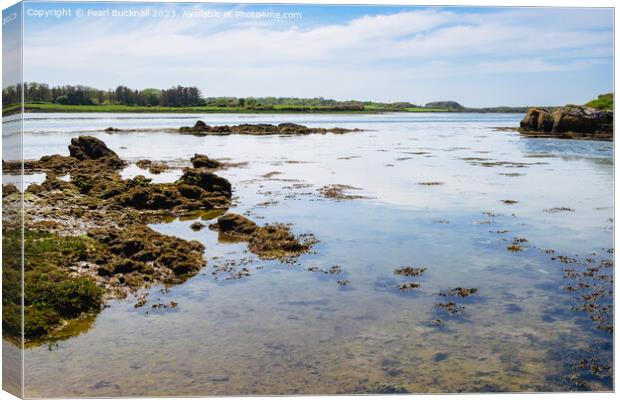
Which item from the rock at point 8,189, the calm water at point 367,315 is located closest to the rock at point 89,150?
the calm water at point 367,315

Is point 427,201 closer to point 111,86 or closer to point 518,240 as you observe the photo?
point 518,240

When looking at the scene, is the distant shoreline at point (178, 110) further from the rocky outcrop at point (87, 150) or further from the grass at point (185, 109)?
the rocky outcrop at point (87, 150)

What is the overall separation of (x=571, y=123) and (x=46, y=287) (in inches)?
2551

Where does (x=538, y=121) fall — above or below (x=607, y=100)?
below

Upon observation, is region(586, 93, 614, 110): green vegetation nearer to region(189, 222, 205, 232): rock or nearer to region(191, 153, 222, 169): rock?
region(189, 222, 205, 232): rock

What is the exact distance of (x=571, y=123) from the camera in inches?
2734

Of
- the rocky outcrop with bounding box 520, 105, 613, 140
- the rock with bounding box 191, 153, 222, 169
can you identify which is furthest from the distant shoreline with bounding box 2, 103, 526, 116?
the rocky outcrop with bounding box 520, 105, 613, 140

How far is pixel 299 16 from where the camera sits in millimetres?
14781

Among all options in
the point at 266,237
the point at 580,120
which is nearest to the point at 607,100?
the point at 266,237

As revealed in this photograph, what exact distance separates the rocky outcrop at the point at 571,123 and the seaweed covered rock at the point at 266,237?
42.3 meters

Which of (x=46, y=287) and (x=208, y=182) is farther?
(x=208, y=182)

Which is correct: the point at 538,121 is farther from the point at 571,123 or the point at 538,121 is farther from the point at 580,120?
the point at 580,120

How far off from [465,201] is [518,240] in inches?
333

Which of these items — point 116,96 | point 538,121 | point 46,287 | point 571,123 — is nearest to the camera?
point 46,287
